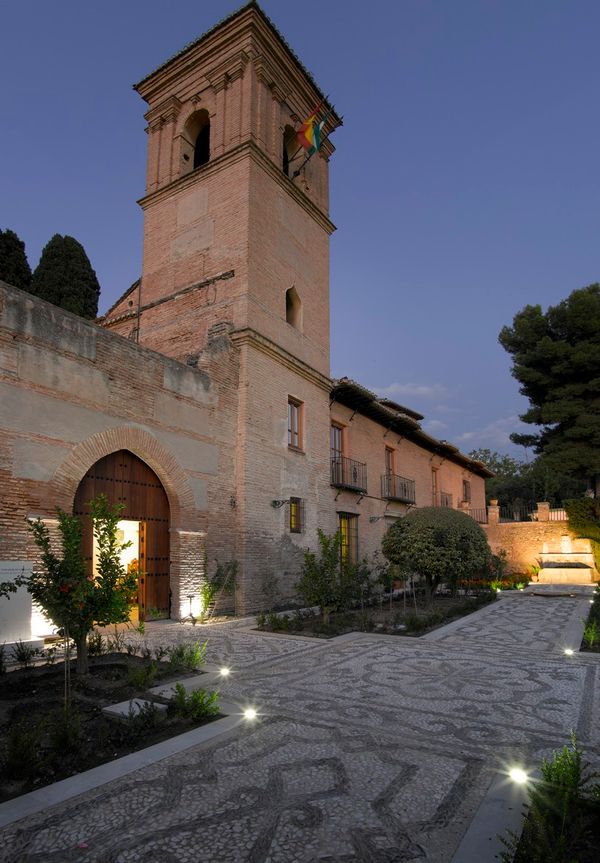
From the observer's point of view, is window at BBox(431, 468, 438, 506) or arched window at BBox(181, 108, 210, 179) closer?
arched window at BBox(181, 108, 210, 179)

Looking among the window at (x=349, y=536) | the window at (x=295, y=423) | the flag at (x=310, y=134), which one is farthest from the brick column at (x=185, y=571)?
the flag at (x=310, y=134)

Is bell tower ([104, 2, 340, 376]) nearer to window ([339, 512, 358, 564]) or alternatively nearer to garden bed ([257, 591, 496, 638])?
window ([339, 512, 358, 564])

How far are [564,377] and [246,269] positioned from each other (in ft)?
60.6

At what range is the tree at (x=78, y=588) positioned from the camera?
5.04 meters

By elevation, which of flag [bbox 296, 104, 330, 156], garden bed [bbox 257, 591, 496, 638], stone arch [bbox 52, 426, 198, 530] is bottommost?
garden bed [bbox 257, 591, 496, 638]

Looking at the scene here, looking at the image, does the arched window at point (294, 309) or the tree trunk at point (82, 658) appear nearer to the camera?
the tree trunk at point (82, 658)

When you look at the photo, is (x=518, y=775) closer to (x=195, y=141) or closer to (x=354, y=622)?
(x=354, y=622)

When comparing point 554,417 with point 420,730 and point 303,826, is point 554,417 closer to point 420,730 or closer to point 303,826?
point 420,730

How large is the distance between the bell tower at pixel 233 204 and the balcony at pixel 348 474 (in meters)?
2.82

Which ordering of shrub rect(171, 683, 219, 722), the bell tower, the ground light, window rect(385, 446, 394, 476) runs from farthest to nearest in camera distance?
window rect(385, 446, 394, 476)
the bell tower
shrub rect(171, 683, 219, 722)
the ground light

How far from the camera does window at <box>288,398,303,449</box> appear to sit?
13301mm

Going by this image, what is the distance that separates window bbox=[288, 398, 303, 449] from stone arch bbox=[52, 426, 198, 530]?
12.4 feet

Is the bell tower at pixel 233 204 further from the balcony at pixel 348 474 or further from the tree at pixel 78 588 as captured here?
the tree at pixel 78 588

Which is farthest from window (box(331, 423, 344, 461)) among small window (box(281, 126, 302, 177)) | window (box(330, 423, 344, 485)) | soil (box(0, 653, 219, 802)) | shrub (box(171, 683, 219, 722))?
shrub (box(171, 683, 219, 722))
